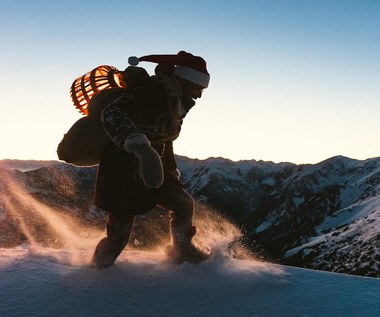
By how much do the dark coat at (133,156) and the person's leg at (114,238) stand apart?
0.11m

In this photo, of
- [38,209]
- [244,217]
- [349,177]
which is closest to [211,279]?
[38,209]

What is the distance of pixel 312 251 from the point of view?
7081 centimetres

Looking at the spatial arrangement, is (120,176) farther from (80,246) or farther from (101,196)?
(80,246)

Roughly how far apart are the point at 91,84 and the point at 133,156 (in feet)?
2.79

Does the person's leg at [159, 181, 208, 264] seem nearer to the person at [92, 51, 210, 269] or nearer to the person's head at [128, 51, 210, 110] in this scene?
the person at [92, 51, 210, 269]

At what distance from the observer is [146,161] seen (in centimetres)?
241

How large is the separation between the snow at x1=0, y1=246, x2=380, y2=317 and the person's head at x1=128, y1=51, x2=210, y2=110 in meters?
1.51

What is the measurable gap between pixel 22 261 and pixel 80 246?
2.98ft

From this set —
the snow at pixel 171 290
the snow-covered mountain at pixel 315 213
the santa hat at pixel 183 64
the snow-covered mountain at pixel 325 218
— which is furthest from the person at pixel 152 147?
the snow-covered mountain at pixel 325 218

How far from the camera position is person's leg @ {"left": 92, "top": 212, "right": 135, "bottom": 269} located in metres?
3.00

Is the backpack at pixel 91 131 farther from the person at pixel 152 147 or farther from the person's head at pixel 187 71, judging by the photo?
the person's head at pixel 187 71

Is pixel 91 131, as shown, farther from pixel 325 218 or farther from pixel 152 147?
pixel 325 218

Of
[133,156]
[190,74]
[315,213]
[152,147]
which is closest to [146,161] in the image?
[152,147]

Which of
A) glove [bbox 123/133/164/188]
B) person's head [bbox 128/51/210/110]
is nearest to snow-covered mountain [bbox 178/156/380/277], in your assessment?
person's head [bbox 128/51/210/110]
